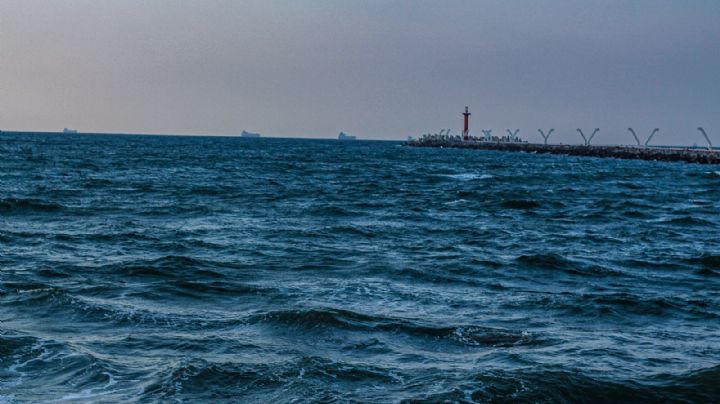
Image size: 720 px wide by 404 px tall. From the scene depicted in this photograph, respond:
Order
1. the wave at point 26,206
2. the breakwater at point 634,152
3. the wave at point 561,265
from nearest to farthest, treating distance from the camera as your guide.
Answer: the wave at point 561,265
the wave at point 26,206
the breakwater at point 634,152

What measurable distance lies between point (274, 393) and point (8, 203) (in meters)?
26.7

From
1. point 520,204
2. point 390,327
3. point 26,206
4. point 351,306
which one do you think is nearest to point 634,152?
point 520,204

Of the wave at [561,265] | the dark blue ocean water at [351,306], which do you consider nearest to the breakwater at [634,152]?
the dark blue ocean water at [351,306]

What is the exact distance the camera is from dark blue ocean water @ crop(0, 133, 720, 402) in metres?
10.4

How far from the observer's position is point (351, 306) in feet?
49.0

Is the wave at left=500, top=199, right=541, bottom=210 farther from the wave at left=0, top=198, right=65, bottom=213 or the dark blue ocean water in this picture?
the wave at left=0, top=198, right=65, bottom=213

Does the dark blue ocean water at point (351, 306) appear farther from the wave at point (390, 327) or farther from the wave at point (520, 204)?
the wave at point (520, 204)

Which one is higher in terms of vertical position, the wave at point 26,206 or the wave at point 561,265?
the wave at point 26,206

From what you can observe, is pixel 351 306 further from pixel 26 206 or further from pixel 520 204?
pixel 520 204

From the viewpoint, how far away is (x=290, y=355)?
1158cm

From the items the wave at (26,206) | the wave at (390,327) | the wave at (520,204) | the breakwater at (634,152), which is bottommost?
the wave at (390,327)

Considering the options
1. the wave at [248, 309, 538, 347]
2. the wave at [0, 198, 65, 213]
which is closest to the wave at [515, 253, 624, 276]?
the wave at [248, 309, 538, 347]

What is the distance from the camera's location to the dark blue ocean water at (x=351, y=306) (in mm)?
10375

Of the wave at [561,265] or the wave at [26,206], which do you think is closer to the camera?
the wave at [561,265]
